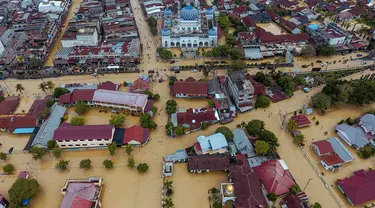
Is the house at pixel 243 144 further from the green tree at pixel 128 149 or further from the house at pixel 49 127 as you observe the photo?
the house at pixel 49 127

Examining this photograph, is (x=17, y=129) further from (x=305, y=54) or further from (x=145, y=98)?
(x=305, y=54)

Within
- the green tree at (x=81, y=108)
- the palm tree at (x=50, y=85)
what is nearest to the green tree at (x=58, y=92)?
the palm tree at (x=50, y=85)

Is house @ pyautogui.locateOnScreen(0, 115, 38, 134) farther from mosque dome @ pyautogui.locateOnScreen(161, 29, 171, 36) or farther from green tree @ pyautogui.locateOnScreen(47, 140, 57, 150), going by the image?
mosque dome @ pyautogui.locateOnScreen(161, 29, 171, 36)

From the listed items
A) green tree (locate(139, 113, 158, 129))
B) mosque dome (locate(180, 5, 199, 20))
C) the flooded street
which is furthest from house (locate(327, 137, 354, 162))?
mosque dome (locate(180, 5, 199, 20))

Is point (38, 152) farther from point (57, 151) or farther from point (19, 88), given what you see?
point (19, 88)

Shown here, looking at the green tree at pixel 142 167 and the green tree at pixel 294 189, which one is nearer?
the green tree at pixel 294 189

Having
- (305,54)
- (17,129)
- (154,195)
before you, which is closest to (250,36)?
(305,54)
